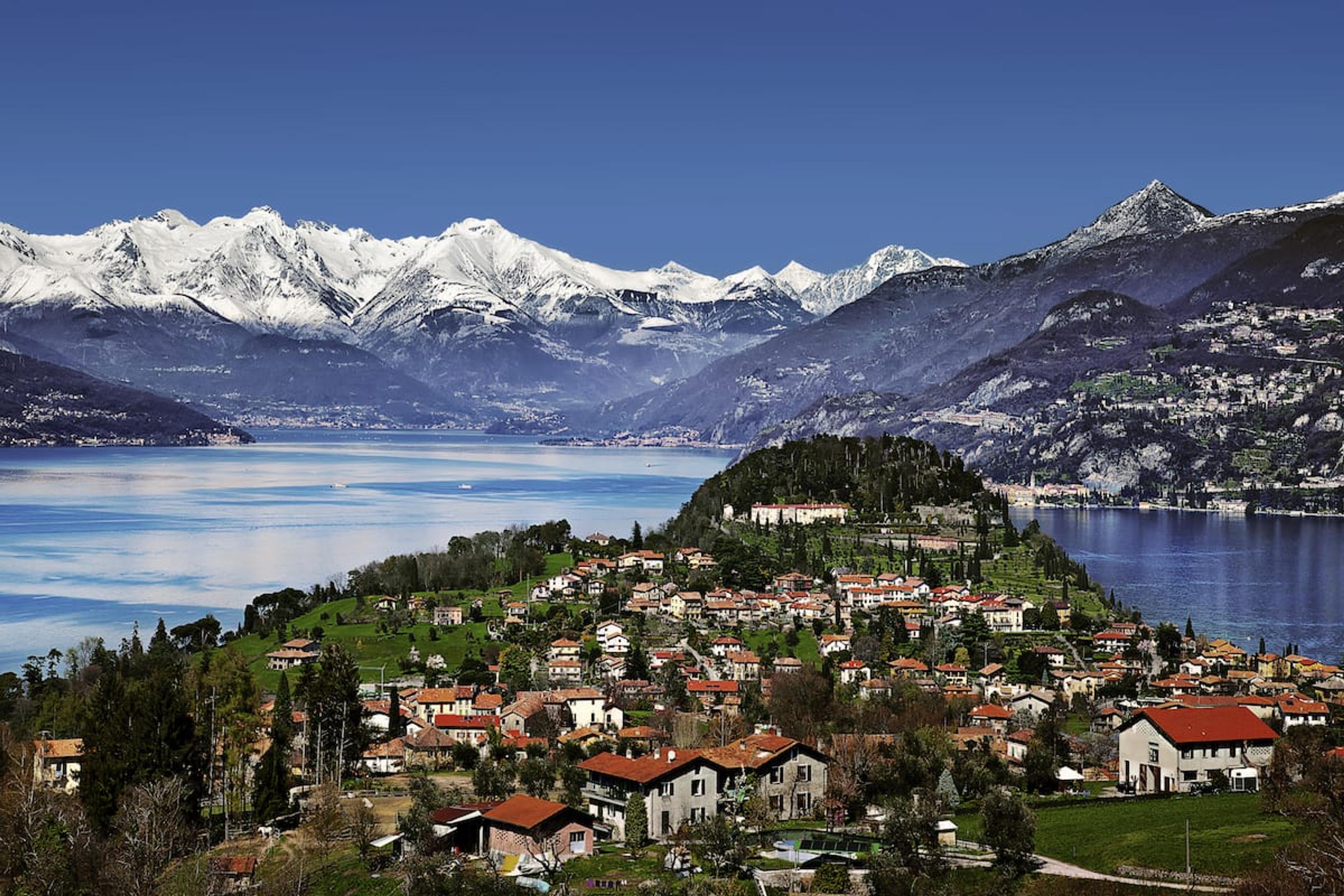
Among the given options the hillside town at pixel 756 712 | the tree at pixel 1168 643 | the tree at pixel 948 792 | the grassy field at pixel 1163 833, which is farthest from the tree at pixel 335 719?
the tree at pixel 1168 643

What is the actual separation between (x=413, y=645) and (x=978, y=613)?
25.8m

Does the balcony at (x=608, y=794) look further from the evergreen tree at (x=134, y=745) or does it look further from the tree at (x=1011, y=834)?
the evergreen tree at (x=134, y=745)

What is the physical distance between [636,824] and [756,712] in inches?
538

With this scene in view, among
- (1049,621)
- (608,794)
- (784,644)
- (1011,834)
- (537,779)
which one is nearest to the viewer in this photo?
(1011,834)

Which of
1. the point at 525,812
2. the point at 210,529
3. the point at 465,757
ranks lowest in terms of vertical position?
the point at 465,757

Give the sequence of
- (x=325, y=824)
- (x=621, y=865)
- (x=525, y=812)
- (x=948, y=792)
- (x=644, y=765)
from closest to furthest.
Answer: (x=621, y=865) → (x=525, y=812) → (x=325, y=824) → (x=948, y=792) → (x=644, y=765)

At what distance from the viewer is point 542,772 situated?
113 feet

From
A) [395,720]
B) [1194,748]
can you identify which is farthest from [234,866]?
[1194,748]

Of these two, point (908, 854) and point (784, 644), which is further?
point (784, 644)

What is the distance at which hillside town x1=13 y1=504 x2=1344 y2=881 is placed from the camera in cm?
3092

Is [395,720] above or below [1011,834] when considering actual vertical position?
below

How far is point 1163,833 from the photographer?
2659cm

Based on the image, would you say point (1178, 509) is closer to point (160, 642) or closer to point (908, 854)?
point (160, 642)

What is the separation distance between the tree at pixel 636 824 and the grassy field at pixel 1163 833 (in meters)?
6.57
